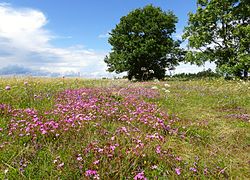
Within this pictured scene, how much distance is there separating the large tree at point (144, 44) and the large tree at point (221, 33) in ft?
11.0

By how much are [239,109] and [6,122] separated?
10.5m

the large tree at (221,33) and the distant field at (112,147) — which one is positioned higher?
the large tree at (221,33)

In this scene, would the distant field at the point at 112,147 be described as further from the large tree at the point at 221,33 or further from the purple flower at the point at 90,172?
the large tree at the point at 221,33

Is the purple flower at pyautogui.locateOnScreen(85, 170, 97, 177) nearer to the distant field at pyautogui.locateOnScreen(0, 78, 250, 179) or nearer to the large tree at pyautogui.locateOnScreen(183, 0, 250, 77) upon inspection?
the distant field at pyautogui.locateOnScreen(0, 78, 250, 179)

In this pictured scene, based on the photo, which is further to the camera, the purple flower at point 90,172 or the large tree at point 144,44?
the large tree at point 144,44

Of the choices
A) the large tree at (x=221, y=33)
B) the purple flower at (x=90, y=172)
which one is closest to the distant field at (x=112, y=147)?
the purple flower at (x=90, y=172)

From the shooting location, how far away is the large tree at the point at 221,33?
30312mm

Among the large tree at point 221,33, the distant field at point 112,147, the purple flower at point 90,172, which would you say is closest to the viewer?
the purple flower at point 90,172

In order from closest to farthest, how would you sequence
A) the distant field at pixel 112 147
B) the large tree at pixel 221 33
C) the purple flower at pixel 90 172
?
the purple flower at pixel 90 172 → the distant field at pixel 112 147 → the large tree at pixel 221 33

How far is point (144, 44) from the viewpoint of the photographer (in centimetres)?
3356

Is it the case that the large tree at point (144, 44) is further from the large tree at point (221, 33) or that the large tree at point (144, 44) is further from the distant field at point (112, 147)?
the distant field at point (112, 147)

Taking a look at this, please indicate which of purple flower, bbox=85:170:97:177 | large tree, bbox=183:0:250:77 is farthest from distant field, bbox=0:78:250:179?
large tree, bbox=183:0:250:77

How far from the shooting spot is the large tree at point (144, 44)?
34.6 meters

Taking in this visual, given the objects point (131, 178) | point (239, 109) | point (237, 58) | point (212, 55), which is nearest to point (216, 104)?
point (239, 109)
